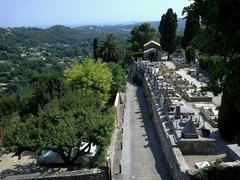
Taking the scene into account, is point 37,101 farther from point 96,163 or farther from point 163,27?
point 163,27

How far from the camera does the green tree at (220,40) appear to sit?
868cm

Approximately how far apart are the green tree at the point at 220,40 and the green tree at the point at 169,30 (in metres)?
43.1

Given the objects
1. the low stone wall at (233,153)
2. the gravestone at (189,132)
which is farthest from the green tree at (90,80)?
the low stone wall at (233,153)

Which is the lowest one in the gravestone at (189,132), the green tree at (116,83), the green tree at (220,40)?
the green tree at (116,83)

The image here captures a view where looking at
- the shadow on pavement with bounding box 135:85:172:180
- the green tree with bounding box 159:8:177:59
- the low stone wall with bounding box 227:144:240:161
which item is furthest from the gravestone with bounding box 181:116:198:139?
the green tree with bounding box 159:8:177:59

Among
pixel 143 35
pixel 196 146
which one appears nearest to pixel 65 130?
pixel 196 146

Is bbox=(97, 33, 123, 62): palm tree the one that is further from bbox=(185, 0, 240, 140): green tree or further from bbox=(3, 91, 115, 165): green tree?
bbox=(185, 0, 240, 140): green tree

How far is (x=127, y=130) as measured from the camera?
23062mm

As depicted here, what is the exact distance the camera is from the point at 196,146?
17.0 metres

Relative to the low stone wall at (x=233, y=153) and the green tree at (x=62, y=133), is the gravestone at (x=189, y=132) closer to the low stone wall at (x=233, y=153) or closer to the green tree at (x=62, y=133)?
the low stone wall at (x=233, y=153)

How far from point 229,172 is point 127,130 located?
11057 mm

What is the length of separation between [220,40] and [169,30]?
1770 inches

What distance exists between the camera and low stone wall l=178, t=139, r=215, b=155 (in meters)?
16.9

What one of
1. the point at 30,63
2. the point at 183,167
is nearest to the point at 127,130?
the point at 183,167
